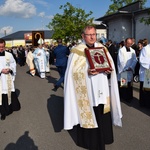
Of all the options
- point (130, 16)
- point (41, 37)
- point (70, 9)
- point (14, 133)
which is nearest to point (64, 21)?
point (70, 9)

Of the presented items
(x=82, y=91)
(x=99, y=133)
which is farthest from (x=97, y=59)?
(x=99, y=133)

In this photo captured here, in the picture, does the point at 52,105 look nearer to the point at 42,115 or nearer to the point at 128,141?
the point at 42,115

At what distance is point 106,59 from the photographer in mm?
3844

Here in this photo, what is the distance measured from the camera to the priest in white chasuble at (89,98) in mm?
3834

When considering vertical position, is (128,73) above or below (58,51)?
below

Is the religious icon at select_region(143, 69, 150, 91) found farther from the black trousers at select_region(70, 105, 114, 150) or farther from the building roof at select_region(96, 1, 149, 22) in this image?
the building roof at select_region(96, 1, 149, 22)

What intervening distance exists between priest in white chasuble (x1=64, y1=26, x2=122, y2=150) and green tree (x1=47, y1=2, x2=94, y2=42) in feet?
74.3

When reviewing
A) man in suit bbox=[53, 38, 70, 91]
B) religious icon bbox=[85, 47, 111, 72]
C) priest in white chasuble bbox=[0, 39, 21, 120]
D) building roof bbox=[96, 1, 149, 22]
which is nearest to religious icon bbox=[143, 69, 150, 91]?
religious icon bbox=[85, 47, 111, 72]

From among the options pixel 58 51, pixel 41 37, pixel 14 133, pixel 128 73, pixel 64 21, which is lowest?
pixel 14 133

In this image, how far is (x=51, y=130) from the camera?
512cm

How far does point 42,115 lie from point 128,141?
8.28 ft

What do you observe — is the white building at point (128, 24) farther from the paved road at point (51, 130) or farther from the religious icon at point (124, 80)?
the paved road at point (51, 130)

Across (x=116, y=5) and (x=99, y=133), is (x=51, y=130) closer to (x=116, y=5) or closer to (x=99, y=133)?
(x=99, y=133)

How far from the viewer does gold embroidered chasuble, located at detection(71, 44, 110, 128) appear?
12.6 ft
